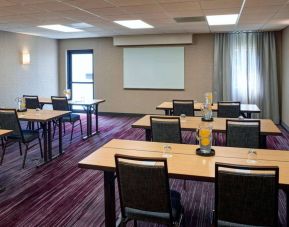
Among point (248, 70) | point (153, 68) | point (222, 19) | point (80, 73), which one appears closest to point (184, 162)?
point (222, 19)

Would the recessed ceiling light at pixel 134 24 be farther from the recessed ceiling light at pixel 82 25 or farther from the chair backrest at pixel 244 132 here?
the chair backrest at pixel 244 132

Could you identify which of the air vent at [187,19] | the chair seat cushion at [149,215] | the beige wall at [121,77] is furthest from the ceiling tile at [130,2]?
the beige wall at [121,77]

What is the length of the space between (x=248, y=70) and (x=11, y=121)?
602 cm

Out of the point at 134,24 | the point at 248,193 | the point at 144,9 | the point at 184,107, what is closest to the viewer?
the point at 248,193

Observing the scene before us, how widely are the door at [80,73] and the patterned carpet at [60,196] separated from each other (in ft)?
15.2

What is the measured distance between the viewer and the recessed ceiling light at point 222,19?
5.57 meters

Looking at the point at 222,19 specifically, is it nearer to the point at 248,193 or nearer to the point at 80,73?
the point at 248,193

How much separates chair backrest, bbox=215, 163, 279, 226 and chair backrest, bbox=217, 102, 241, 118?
3348 mm

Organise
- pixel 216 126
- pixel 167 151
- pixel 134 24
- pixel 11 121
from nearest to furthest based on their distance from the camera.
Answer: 1. pixel 167 151
2. pixel 216 126
3. pixel 11 121
4. pixel 134 24

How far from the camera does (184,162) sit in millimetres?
2232

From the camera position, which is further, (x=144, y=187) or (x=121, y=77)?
(x=121, y=77)

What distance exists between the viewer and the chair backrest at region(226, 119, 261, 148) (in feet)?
10.8

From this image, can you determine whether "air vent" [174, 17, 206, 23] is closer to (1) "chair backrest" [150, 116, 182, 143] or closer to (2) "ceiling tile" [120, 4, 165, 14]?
(2) "ceiling tile" [120, 4, 165, 14]

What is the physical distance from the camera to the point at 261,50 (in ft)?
24.9
